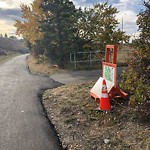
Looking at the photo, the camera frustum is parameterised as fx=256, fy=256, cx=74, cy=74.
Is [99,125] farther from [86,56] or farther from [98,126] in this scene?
[86,56]

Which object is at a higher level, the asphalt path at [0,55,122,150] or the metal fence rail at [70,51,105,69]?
the metal fence rail at [70,51,105,69]

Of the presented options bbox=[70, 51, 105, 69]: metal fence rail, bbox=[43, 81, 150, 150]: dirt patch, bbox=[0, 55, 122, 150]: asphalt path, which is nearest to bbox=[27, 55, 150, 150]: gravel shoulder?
bbox=[43, 81, 150, 150]: dirt patch

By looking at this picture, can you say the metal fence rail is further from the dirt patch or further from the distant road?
the dirt patch

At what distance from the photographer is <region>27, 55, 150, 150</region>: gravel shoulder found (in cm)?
485

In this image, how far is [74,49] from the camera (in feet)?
64.5

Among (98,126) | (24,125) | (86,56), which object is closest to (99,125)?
(98,126)

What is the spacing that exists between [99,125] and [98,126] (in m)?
0.06

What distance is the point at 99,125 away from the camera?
589 centimetres

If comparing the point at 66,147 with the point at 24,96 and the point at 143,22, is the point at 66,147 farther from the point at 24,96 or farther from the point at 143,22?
the point at 24,96

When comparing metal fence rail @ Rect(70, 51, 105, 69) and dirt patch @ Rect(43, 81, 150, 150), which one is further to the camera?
metal fence rail @ Rect(70, 51, 105, 69)

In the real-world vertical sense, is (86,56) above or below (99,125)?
above

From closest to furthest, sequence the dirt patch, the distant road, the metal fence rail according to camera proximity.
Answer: the dirt patch < the distant road < the metal fence rail

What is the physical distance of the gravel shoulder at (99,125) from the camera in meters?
4.85

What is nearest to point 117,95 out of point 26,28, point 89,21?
point 89,21
